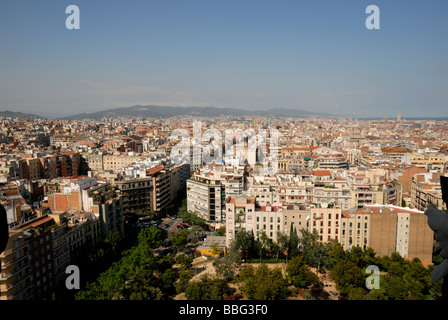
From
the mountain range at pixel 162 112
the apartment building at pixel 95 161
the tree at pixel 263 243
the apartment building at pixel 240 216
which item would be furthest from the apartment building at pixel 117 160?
the mountain range at pixel 162 112

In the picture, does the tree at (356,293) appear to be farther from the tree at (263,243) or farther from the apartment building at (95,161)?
the apartment building at (95,161)

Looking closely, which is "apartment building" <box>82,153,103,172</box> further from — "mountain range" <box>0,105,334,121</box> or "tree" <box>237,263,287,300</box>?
"mountain range" <box>0,105,334,121</box>

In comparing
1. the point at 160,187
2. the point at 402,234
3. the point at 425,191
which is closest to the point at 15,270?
the point at 160,187

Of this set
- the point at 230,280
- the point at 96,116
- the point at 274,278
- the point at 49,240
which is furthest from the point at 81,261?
the point at 96,116

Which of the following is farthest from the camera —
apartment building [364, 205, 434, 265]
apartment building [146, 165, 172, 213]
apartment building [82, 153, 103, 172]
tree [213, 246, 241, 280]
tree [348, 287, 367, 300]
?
apartment building [82, 153, 103, 172]

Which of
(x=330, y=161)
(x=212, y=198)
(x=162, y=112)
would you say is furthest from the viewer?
(x=162, y=112)

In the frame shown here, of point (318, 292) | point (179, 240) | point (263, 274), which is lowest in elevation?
point (318, 292)

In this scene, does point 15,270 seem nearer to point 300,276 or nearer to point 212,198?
point 300,276

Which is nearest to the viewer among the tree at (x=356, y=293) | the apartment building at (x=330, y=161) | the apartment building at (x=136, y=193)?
the tree at (x=356, y=293)

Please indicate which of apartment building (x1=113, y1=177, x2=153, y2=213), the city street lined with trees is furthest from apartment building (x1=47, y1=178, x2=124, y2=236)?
apartment building (x1=113, y1=177, x2=153, y2=213)

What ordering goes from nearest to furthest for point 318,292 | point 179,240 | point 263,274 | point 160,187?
point 263,274 < point 318,292 < point 179,240 < point 160,187
